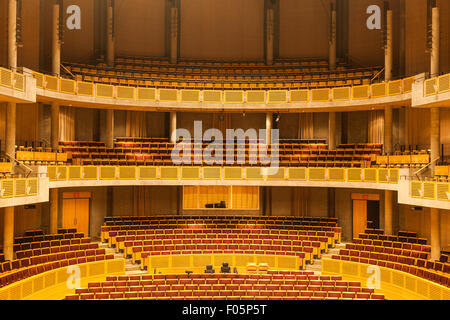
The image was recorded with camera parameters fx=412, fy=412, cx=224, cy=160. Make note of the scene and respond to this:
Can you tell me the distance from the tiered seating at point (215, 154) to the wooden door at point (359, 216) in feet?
7.73

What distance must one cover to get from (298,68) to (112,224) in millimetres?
12224

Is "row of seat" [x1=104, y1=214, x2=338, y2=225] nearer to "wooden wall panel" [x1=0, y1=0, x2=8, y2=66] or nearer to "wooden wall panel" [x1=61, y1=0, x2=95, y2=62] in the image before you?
"wooden wall panel" [x1=0, y1=0, x2=8, y2=66]

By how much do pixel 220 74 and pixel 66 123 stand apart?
8.02 meters

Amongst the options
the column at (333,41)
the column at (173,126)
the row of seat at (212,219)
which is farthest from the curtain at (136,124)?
the column at (333,41)

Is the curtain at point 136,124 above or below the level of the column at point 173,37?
below

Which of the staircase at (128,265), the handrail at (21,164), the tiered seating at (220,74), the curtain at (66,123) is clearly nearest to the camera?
the handrail at (21,164)

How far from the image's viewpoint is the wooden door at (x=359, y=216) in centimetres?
1839

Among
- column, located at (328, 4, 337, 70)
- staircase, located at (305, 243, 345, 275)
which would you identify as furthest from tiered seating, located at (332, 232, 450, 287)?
column, located at (328, 4, 337, 70)

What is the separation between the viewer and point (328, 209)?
19.3 m

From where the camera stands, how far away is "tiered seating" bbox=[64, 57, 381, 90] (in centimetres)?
1922

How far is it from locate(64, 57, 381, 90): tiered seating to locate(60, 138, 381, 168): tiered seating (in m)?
2.78

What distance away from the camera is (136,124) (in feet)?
66.3

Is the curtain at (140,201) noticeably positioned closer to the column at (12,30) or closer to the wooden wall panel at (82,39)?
the wooden wall panel at (82,39)
